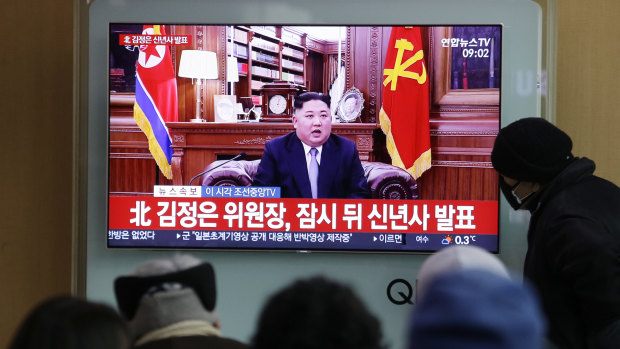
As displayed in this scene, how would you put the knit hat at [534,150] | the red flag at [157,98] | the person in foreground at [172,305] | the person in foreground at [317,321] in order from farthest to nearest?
the red flag at [157,98] < the knit hat at [534,150] < the person in foreground at [172,305] < the person in foreground at [317,321]

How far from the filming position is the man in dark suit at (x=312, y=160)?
10.7 feet

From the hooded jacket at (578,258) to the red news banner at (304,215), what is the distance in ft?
2.93

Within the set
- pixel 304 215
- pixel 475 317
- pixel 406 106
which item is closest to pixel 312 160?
pixel 304 215

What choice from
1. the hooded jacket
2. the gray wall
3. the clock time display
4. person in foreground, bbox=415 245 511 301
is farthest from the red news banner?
person in foreground, bbox=415 245 511 301

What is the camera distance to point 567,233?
6.88ft

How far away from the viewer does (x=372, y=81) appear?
3.27m

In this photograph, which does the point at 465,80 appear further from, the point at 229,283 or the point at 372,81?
the point at 229,283

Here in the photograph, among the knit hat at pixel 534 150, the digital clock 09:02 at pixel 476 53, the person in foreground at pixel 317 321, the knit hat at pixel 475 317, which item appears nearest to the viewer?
the knit hat at pixel 475 317

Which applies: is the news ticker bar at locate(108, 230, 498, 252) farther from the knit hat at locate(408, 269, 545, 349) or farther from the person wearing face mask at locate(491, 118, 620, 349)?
the knit hat at locate(408, 269, 545, 349)

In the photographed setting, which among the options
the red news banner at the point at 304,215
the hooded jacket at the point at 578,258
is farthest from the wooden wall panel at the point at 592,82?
the hooded jacket at the point at 578,258

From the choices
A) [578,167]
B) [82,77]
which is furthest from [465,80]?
[82,77]

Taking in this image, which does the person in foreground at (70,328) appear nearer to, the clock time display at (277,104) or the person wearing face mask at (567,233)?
the person wearing face mask at (567,233)

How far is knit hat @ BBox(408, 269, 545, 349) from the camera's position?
31.6 inches

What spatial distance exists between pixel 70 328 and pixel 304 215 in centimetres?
224
